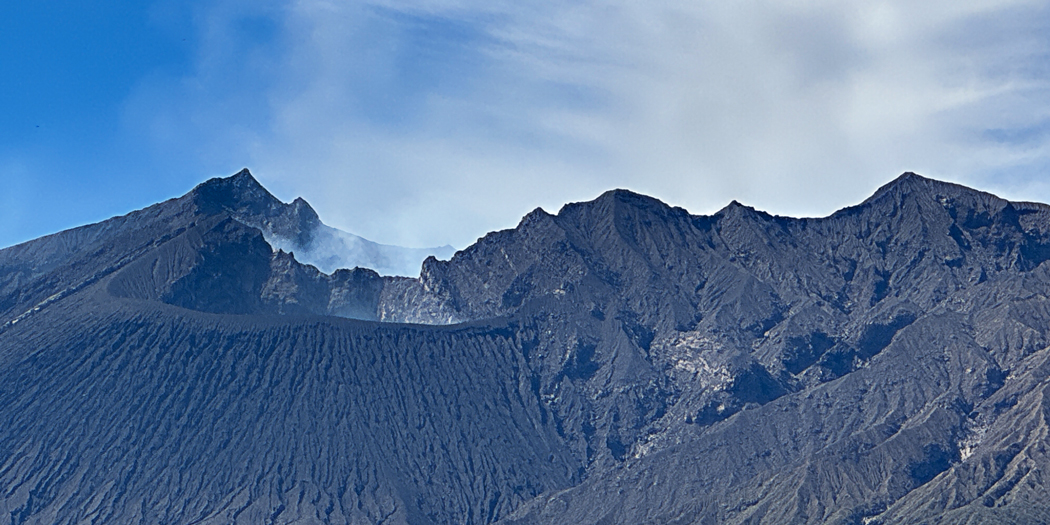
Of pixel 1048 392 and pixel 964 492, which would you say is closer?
pixel 964 492

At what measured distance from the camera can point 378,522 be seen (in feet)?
653

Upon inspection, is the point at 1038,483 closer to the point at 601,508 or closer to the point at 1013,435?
the point at 1013,435

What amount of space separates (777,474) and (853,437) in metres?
10.7

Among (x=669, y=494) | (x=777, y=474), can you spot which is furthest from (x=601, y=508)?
(x=777, y=474)

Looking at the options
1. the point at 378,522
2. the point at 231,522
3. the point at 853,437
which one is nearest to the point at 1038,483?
the point at 853,437

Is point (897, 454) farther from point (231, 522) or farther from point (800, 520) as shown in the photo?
point (231, 522)

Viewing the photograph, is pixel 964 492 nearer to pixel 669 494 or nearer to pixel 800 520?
pixel 800 520

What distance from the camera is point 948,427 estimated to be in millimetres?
199500

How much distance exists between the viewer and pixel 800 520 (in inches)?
7318

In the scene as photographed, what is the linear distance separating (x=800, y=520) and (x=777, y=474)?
1188cm

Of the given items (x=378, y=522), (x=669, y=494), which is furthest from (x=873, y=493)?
(x=378, y=522)

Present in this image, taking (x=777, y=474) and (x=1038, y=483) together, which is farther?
(x=777, y=474)

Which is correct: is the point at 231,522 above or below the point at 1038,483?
above

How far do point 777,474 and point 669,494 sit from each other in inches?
518
